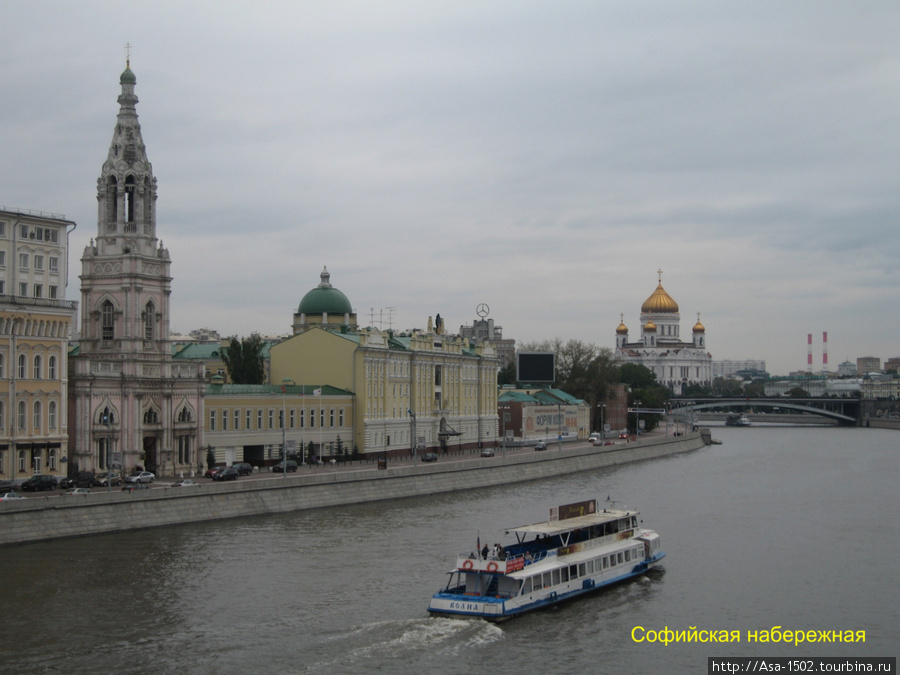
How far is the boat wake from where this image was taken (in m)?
31.8

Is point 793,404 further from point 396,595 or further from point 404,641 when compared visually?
point 404,641

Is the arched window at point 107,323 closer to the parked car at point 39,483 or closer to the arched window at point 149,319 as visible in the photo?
the arched window at point 149,319

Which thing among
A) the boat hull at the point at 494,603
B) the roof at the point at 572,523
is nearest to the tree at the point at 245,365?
the roof at the point at 572,523

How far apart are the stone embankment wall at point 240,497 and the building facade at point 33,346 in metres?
9.43

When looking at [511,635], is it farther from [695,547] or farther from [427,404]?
[427,404]

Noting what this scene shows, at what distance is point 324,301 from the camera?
100688 millimetres

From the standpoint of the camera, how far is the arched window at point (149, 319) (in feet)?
224

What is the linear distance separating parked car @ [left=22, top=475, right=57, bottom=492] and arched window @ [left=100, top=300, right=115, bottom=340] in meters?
12.5

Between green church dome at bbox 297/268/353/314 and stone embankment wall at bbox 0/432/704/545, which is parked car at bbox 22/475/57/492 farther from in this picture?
green church dome at bbox 297/268/353/314

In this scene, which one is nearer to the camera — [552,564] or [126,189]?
[552,564]

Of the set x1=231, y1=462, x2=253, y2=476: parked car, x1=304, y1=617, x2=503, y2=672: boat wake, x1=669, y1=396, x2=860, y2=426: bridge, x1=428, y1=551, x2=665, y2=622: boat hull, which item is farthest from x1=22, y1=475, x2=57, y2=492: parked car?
x1=669, y1=396, x2=860, y2=426: bridge

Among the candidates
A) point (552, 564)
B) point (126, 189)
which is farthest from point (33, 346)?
point (552, 564)

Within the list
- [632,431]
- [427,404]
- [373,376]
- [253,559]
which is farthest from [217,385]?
[632,431]

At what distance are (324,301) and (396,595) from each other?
208 feet
